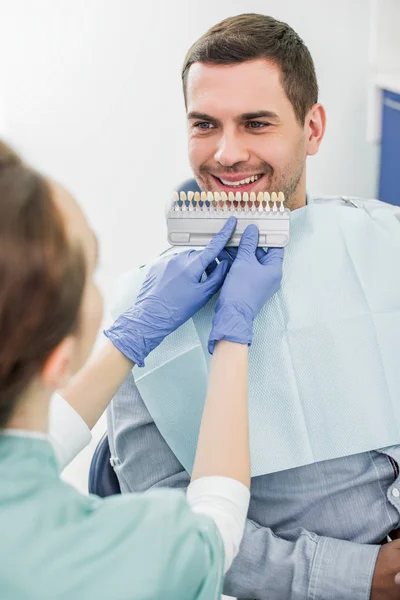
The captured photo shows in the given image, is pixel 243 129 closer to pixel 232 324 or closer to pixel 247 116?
pixel 247 116

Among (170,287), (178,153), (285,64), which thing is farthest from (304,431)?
(178,153)

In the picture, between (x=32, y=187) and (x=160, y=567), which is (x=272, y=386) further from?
(x=32, y=187)

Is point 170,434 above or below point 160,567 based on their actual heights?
below

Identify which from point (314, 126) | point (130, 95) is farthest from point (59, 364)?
point (130, 95)

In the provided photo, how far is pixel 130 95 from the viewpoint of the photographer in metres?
3.64

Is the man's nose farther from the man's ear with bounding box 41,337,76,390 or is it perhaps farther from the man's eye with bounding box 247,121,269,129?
the man's ear with bounding box 41,337,76,390

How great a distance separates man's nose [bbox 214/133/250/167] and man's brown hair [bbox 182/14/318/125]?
0.50 ft

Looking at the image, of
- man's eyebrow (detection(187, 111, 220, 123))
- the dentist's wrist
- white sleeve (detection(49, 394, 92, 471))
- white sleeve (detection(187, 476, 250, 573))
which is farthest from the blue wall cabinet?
white sleeve (detection(187, 476, 250, 573))

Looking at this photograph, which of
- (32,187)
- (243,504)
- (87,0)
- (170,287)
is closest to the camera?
(32,187)

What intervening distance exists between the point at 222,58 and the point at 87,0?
241cm

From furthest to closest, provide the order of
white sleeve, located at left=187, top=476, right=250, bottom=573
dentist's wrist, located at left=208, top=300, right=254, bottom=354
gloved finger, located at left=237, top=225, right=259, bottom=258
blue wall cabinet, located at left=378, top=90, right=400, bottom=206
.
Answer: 1. blue wall cabinet, located at left=378, top=90, right=400, bottom=206
2. gloved finger, located at left=237, top=225, right=259, bottom=258
3. dentist's wrist, located at left=208, top=300, right=254, bottom=354
4. white sleeve, located at left=187, top=476, right=250, bottom=573

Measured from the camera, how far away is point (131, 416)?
1.36m

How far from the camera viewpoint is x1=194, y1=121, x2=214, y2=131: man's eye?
1.47 metres

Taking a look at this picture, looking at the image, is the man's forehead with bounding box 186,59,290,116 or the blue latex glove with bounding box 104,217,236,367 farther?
the man's forehead with bounding box 186,59,290,116
